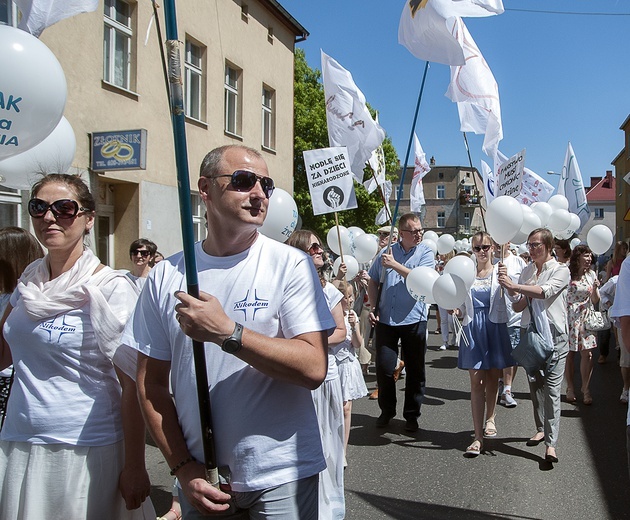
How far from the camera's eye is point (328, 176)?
6.64 meters

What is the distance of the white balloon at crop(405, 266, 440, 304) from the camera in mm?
5574

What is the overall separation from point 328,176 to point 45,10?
378cm

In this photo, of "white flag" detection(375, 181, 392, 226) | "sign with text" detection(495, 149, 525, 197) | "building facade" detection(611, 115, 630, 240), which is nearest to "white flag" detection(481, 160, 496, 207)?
"sign with text" detection(495, 149, 525, 197)

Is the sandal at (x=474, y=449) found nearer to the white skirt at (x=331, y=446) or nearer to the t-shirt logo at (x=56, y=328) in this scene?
the white skirt at (x=331, y=446)

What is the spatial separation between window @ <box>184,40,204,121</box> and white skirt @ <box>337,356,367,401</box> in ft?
33.3

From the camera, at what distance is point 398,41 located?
5.61 m

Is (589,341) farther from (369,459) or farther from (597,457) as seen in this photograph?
(369,459)

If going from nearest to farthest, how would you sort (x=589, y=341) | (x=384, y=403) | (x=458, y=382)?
(x=384, y=403) → (x=589, y=341) → (x=458, y=382)

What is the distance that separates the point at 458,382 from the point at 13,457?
22.6 feet

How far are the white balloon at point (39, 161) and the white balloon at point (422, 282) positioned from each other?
3042 mm

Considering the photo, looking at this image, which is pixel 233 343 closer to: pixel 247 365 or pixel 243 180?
pixel 247 365

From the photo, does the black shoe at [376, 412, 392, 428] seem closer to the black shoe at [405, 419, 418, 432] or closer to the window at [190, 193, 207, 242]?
the black shoe at [405, 419, 418, 432]

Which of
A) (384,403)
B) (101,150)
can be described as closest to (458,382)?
(384,403)

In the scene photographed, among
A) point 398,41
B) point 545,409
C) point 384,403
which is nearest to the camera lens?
point 545,409
